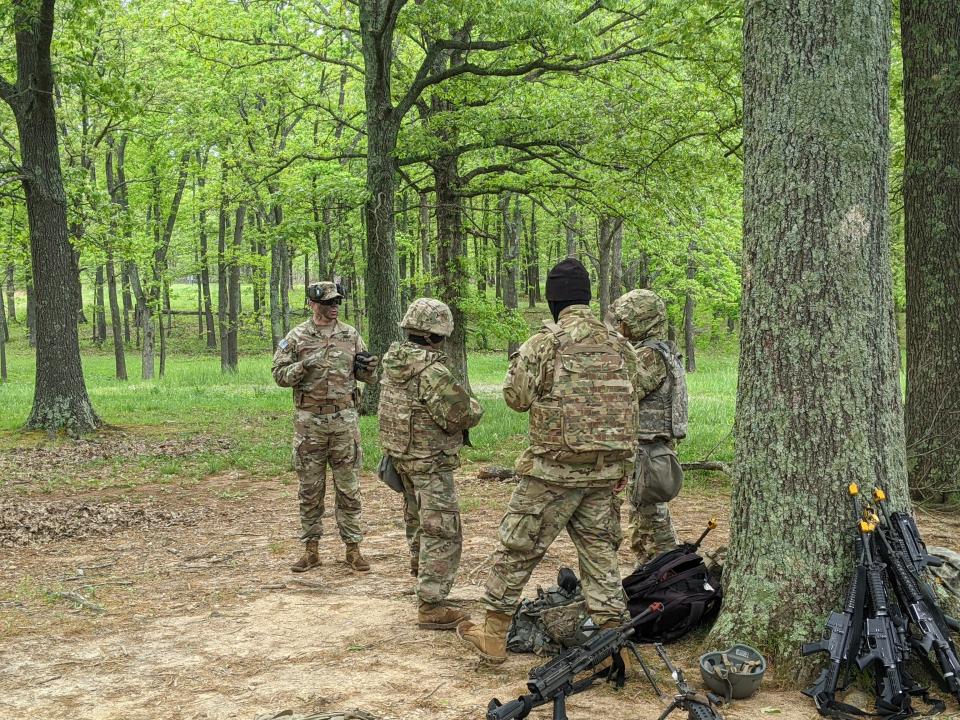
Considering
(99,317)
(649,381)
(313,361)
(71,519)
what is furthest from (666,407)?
(99,317)

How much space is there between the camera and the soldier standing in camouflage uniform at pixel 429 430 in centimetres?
556

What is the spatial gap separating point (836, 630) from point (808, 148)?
259 centimetres

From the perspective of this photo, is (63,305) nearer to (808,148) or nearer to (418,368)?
(418,368)

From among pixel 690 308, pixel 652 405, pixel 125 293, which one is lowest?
pixel 652 405

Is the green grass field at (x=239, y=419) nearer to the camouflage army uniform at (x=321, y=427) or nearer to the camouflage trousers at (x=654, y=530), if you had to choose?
the camouflage trousers at (x=654, y=530)

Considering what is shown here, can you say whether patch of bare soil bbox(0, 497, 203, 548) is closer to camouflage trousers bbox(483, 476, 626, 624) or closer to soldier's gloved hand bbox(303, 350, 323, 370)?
soldier's gloved hand bbox(303, 350, 323, 370)

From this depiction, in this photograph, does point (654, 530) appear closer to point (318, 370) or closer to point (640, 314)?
point (640, 314)

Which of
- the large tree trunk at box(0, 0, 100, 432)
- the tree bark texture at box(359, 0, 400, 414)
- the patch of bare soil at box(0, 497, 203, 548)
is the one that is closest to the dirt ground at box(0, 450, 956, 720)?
the patch of bare soil at box(0, 497, 203, 548)

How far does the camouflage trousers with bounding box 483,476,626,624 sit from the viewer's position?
470cm

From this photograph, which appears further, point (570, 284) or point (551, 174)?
point (551, 174)

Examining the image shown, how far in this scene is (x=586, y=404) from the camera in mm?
4668

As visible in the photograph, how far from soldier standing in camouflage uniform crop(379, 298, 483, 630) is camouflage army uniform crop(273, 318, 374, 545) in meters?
1.32

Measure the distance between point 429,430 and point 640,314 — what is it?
1846 millimetres

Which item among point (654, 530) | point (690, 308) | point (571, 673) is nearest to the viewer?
point (571, 673)
